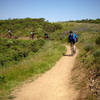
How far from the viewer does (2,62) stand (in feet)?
54.3

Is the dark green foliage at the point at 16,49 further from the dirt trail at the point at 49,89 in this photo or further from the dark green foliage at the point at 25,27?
the dirt trail at the point at 49,89

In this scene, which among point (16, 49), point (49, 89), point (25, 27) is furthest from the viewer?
point (25, 27)

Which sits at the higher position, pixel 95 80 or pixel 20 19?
pixel 20 19

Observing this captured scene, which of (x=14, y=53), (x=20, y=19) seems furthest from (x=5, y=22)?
(x=14, y=53)

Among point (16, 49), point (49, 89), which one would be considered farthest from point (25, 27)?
point (49, 89)

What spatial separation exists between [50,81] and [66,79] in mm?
735

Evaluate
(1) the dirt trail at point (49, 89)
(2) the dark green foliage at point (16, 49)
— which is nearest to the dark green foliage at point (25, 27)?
(2) the dark green foliage at point (16, 49)

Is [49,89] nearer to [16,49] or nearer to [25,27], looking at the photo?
[16,49]

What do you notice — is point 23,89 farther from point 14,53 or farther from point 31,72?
point 14,53

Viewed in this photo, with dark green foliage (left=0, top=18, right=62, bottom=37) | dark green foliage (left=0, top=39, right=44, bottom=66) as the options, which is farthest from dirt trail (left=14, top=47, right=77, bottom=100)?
dark green foliage (left=0, top=18, right=62, bottom=37)

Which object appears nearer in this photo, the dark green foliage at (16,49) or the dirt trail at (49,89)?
the dirt trail at (49,89)

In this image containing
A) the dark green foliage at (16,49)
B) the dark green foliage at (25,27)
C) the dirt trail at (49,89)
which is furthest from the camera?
the dark green foliage at (25,27)

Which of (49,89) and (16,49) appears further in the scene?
(16,49)

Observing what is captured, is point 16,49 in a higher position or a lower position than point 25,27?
lower
